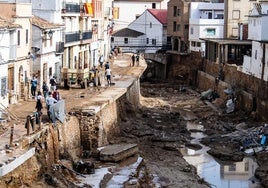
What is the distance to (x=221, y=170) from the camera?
41.0 meters

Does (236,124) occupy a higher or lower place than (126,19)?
lower

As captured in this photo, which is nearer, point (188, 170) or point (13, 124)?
point (13, 124)

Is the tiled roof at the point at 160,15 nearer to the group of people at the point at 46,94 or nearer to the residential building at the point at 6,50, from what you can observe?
the group of people at the point at 46,94

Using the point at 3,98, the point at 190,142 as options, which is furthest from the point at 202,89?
the point at 3,98

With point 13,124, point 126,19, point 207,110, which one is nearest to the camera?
point 13,124

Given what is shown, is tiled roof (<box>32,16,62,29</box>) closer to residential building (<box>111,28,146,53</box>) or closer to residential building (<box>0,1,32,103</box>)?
residential building (<box>0,1,32,103</box>)

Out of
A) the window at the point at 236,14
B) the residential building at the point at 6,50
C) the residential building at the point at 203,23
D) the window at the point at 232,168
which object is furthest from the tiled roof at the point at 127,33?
the window at the point at 232,168

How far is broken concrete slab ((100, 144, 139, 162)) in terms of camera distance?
1465 inches

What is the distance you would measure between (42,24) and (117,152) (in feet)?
52.1

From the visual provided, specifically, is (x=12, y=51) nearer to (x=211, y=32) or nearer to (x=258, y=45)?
(x=258, y=45)

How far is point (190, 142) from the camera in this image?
4872 centimetres

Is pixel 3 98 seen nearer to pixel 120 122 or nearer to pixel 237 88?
pixel 120 122

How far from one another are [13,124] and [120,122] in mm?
16059

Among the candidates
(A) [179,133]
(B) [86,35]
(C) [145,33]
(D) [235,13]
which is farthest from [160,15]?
(A) [179,133]
